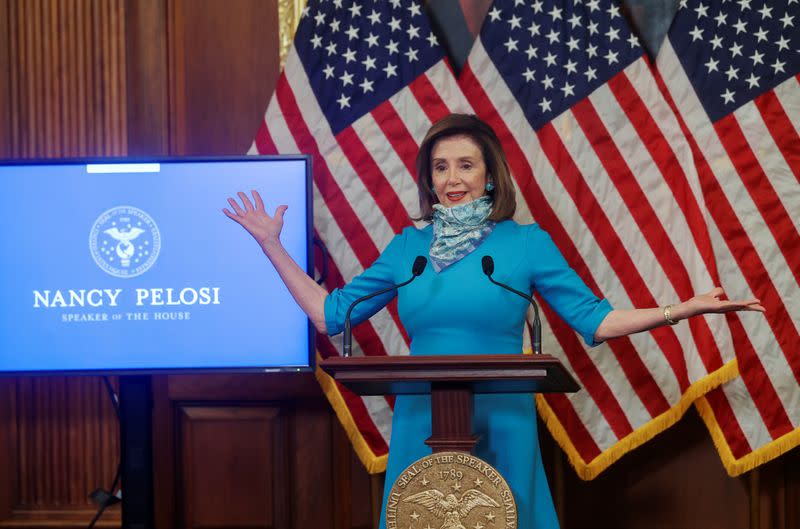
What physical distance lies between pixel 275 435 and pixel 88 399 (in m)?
0.77

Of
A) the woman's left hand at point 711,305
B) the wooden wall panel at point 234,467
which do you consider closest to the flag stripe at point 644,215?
the woman's left hand at point 711,305

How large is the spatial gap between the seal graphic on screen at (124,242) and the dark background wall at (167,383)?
2.10 ft

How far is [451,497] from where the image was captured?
7.29 feet

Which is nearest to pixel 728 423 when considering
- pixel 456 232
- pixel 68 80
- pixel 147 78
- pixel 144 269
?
pixel 456 232

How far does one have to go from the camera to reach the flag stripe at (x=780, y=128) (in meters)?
3.66

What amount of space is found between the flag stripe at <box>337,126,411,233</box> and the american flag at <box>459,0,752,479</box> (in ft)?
1.44

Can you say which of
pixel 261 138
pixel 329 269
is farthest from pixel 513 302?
pixel 261 138

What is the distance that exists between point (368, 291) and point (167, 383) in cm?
158

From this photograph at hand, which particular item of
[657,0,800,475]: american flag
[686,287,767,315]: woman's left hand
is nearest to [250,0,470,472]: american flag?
[657,0,800,475]: american flag

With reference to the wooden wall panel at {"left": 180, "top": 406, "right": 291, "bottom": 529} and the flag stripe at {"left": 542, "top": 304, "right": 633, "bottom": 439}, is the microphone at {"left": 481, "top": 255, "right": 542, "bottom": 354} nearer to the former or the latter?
the flag stripe at {"left": 542, "top": 304, "right": 633, "bottom": 439}

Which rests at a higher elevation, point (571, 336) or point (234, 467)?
point (571, 336)

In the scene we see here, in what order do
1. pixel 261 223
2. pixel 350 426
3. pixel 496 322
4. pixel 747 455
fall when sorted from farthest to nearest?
pixel 350 426 < pixel 747 455 < pixel 261 223 < pixel 496 322

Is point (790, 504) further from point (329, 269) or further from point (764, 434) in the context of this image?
point (329, 269)

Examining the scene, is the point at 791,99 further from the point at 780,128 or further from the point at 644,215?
the point at 644,215
